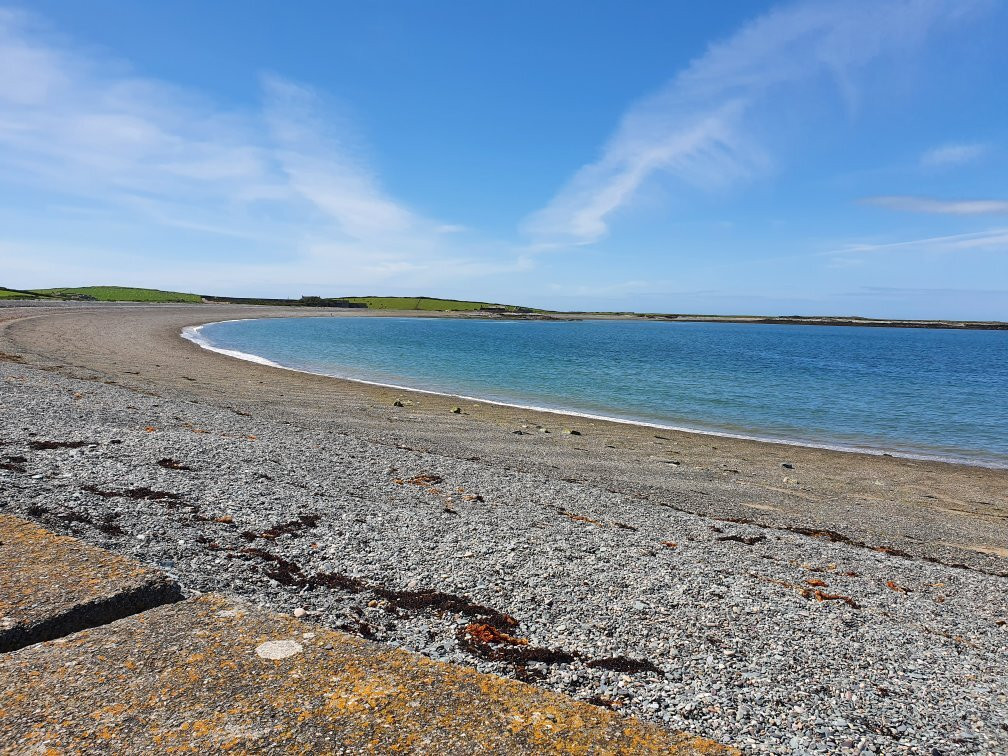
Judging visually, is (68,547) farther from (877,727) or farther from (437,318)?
(437,318)

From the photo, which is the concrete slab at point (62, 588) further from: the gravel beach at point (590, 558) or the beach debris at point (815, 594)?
the beach debris at point (815, 594)

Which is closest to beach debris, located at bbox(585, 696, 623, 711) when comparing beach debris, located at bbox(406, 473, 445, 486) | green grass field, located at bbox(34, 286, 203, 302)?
beach debris, located at bbox(406, 473, 445, 486)

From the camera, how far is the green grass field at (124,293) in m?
160

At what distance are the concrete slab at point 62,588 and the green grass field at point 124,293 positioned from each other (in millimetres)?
179397

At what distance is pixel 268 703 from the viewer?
3.60 m

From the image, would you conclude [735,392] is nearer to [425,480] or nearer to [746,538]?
[746,538]

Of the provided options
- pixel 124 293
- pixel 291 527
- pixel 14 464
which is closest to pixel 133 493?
pixel 14 464

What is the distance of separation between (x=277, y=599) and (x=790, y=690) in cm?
467

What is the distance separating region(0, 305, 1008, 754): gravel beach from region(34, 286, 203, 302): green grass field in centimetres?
17240

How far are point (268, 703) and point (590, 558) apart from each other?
4818 mm

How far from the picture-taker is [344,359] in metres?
48.9

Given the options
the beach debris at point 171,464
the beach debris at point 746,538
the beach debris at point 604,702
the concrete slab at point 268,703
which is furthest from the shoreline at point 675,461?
the concrete slab at point 268,703

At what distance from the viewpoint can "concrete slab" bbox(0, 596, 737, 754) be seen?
3.28 m

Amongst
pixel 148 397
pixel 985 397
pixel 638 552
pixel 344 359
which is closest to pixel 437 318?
pixel 344 359
